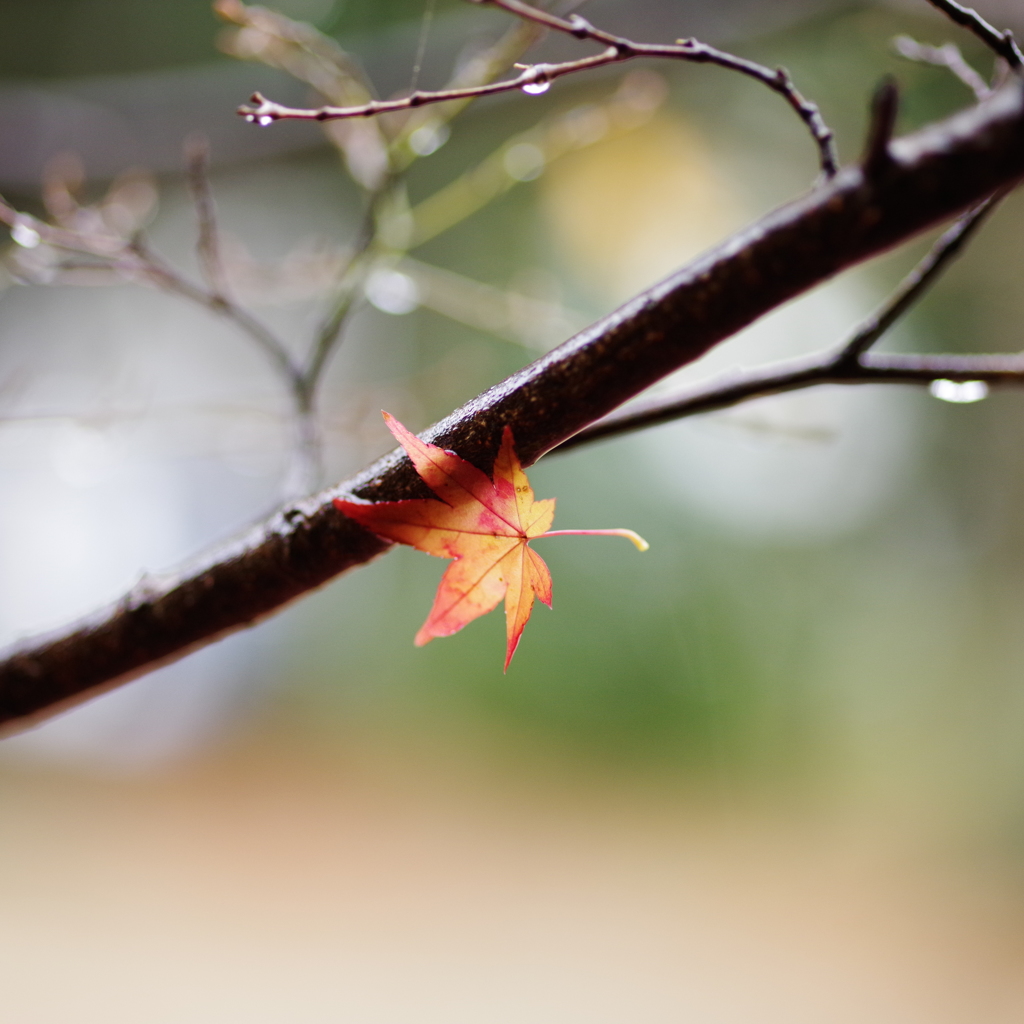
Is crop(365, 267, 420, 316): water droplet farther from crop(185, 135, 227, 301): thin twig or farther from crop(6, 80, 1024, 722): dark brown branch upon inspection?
crop(6, 80, 1024, 722): dark brown branch

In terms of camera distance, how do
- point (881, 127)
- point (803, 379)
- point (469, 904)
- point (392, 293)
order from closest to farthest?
point (881, 127) → point (803, 379) → point (392, 293) → point (469, 904)

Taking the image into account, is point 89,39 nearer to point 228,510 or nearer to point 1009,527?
point 228,510

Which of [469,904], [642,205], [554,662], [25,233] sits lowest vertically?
[469,904]

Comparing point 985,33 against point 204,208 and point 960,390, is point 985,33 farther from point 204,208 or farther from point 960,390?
point 204,208

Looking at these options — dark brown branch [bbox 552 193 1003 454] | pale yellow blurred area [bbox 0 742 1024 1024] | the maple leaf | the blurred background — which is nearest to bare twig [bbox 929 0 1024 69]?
dark brown branch [bbox 552 193 1003 454]

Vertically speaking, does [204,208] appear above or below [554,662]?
below

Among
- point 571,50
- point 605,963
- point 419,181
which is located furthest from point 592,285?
point 605,963

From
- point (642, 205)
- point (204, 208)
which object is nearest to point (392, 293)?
point (204, 208)
